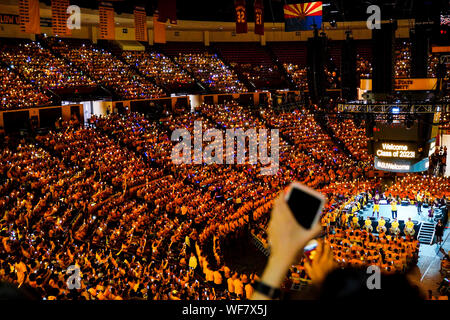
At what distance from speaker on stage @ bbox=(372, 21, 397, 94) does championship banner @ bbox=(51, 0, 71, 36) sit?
10.6 meters

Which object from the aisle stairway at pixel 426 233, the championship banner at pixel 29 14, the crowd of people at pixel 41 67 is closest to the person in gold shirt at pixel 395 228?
the aisle stairway at pixel 426 233

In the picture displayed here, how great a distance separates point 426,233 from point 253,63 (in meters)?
24.9

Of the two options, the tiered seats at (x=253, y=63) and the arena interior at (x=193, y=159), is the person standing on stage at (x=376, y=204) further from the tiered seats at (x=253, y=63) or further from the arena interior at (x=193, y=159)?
the tiered seats at (x=253, y=63)

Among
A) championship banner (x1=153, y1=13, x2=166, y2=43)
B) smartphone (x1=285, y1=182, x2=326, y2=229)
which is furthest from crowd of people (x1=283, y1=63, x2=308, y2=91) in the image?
smartphone (x1=285, y1=182, x2=326, y2=229)

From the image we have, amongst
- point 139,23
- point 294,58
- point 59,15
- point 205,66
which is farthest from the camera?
point 294,58

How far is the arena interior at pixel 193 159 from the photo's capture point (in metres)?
13.2

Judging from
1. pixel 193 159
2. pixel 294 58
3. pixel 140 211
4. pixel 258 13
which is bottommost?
pixel 140 211

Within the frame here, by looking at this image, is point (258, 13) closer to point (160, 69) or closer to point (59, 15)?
point (59, 15)

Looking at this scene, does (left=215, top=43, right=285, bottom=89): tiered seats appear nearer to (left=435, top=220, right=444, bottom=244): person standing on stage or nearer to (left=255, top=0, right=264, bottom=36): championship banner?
(left=255, top=0, right=264, bottom=36): championship banner

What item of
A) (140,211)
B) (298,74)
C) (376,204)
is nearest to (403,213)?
(376,204)

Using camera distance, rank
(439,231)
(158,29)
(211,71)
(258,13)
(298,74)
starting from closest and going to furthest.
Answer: (439,231) < (158,29) < (258,13) < (211,71) < (298,74)

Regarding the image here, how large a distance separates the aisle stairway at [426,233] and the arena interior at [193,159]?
0.32 feet

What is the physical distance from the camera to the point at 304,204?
140cm
